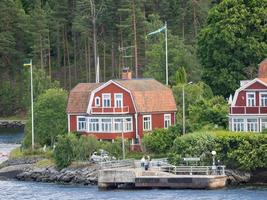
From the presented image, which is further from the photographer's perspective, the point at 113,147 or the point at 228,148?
the point at 113,147

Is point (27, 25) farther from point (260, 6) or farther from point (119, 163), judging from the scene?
point (119, 163)

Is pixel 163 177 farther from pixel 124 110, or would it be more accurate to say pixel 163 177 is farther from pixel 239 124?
pixel 124 110

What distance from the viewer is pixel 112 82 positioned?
3354 inches

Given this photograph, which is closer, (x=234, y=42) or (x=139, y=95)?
(x=139, y=95)

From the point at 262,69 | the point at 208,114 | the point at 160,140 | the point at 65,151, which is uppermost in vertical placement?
the point at 262,69

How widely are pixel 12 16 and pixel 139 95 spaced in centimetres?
6115

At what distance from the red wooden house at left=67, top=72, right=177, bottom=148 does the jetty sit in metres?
8.86

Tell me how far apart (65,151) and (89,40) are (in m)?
57.4

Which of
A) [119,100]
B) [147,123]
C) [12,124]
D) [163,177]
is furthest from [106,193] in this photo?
[12,124]

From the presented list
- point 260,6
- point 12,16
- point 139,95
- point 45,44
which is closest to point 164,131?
point 139,95

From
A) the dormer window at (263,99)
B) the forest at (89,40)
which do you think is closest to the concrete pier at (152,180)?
the dormer window at (263,99)

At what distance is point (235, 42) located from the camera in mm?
92750

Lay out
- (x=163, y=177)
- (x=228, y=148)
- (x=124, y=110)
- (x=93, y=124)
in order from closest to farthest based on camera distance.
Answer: (x=163, y=177) < (x=228, y=148) < (x=124, y=110) < (x=93, y=124)

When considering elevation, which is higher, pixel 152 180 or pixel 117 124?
pixel 117 124
